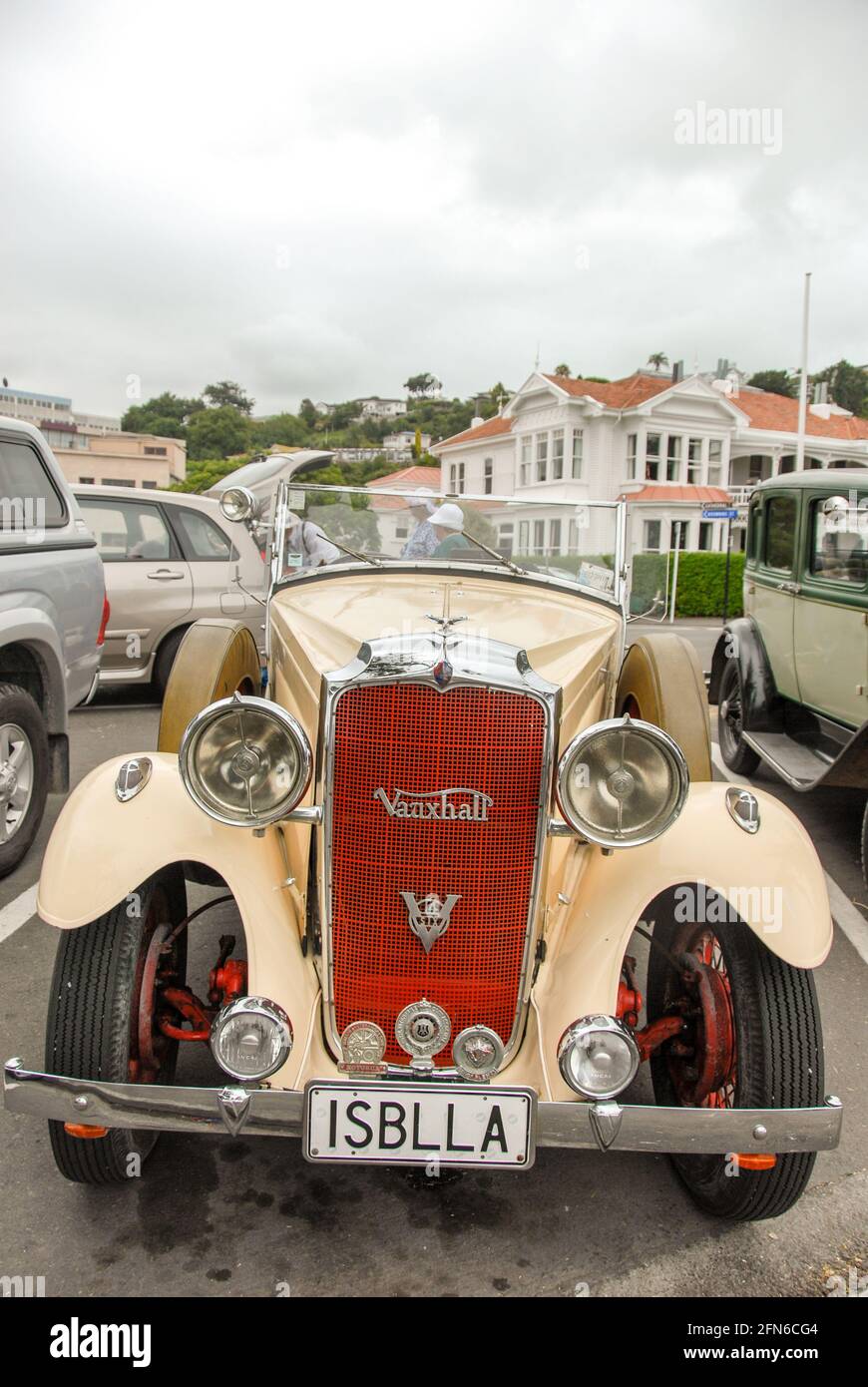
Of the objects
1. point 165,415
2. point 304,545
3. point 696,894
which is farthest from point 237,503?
point 165,415

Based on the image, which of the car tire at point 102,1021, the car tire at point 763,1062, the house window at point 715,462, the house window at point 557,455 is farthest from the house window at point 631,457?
the car tire at point 102,1021

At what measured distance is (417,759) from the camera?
2021 mm

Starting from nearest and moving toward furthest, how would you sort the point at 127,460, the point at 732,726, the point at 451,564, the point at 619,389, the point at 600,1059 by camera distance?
1. the point at 600,1059
2. the point at 451,564
3. the point at 732,726
4. the point at 619,389
5. the point at 127,460

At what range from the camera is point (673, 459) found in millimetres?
28609

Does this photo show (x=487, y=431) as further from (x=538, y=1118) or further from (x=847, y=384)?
(x=847, y=384)

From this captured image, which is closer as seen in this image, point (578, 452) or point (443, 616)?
point (443, 616)

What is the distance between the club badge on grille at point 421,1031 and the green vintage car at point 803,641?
2891 mm

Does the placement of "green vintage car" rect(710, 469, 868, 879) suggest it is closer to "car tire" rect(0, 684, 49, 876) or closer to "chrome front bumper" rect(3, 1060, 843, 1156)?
"chrome front bumper" rect(3, 1060, 843, 1156)

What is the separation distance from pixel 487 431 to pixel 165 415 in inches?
1550

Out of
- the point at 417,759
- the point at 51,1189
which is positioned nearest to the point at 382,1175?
the point at 51,1189

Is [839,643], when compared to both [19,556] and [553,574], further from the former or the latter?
[19,556]

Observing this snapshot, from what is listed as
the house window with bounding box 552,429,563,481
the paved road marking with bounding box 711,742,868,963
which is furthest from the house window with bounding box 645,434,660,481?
the paved road marking with bounding box 711,742,868,963

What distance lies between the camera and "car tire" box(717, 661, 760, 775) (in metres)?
6.34
